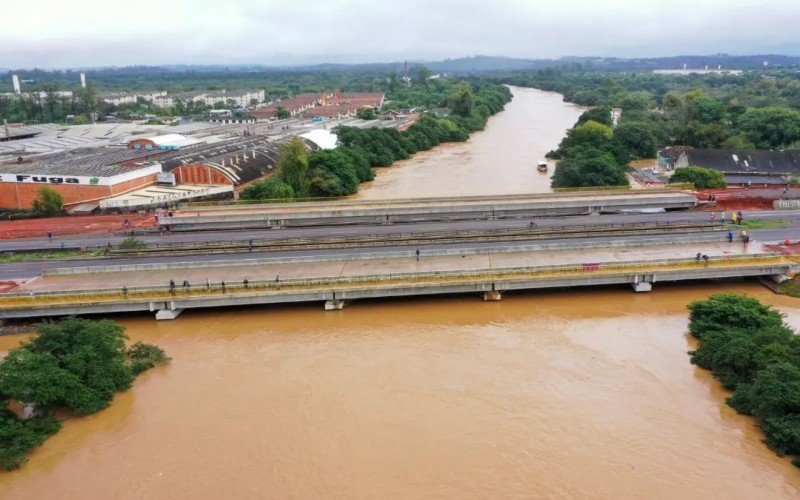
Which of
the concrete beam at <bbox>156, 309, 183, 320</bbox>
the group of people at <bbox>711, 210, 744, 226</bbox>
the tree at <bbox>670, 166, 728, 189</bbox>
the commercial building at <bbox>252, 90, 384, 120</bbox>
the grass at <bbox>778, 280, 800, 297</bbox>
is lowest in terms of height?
the concrete beam at <bbox>156, 309, 183, 320</bbox>

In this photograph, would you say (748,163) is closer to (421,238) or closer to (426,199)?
(426,199)

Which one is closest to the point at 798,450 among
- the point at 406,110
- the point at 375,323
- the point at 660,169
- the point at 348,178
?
the point at 375,323

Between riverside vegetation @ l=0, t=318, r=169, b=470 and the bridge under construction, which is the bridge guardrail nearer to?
the bridge under construction

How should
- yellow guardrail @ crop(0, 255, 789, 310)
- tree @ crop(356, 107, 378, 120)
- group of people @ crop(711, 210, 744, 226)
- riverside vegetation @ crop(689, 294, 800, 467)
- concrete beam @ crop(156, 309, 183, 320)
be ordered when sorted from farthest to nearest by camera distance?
tree @ crop(356, 107, 378, 120) → group of people @ crop(711, 210, 744, 226) → concrete beam @ crop(156, 309, 183, 320) → yellow guardrail @ crop(0, 255, 789, 310) → riverside vegetation @ crop(689, 294, 800, 467)

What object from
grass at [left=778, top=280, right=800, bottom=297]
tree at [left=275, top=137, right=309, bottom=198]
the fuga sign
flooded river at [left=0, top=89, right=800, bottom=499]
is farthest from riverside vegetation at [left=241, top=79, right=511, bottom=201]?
grass at [left=778, top=280, right=800, bottom=297]

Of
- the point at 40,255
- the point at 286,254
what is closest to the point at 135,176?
the point at 40,255

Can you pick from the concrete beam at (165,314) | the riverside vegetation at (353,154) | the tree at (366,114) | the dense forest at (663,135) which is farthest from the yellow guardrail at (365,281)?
the tree at (366,114)

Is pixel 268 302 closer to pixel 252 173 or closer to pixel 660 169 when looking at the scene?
pixel 252 173
